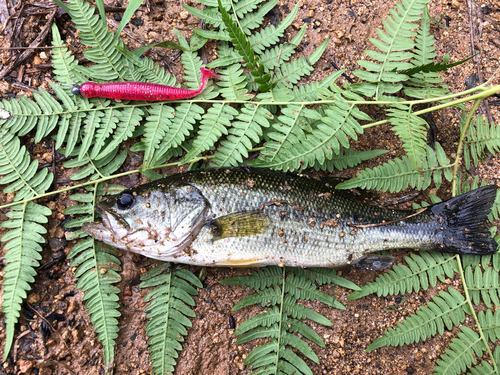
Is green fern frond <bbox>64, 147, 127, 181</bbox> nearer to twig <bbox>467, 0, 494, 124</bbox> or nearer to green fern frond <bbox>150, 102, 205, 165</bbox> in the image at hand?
green fern frond <bbox>150, 102, 205, 165</bbox>

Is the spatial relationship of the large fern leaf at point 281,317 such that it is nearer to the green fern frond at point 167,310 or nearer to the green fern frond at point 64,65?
the green fern frond at point 167,310

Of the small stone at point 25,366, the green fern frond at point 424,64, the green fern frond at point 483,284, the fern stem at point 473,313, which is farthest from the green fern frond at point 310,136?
the small stone at point 25,366

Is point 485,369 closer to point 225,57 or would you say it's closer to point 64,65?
point 225,57

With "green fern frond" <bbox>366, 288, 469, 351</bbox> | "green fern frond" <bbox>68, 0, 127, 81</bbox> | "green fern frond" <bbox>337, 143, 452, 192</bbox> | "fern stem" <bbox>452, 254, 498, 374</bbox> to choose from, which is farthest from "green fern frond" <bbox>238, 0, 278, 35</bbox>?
"green fern frond" <bbox>366, 288, 469, 351</bbox>

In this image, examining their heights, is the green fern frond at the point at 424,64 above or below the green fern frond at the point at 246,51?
above

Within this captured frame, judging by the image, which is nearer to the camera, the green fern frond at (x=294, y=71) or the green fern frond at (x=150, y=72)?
the green fern frond at (x=150, y=72)

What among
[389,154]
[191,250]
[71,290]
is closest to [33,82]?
[71,290]

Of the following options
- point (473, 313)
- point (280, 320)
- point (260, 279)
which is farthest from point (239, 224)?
point (473, 313)
